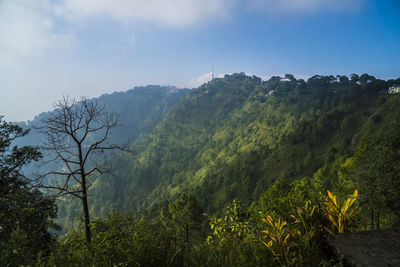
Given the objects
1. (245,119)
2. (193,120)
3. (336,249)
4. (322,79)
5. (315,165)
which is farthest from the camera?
(193,120)

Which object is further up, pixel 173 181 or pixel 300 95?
pixel 300 95

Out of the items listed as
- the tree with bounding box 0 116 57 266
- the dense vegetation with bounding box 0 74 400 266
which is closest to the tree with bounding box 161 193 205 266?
the dense vegetation with bounding box 0 74 400 266

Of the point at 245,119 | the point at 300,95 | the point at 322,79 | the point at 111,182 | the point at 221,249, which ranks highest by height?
the point at 322,79

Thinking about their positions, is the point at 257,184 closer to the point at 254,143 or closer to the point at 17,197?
the point at 254,143

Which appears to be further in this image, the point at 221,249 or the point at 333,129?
the point at 333,129

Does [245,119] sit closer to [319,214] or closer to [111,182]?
[111,182]

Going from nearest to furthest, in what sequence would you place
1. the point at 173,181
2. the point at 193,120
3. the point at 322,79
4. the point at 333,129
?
the point at 333,129 → the point at 173,181 → the point at 322,79 → the point at 193,120

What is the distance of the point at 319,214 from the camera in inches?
124

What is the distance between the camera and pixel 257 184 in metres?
69.8

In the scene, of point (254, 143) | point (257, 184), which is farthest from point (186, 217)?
point (254, 143)

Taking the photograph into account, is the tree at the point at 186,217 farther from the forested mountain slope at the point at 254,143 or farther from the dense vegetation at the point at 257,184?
the forested mountain slope at the point at 254,143

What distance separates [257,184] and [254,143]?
5298 centimetres

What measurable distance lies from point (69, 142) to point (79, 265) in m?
7.01

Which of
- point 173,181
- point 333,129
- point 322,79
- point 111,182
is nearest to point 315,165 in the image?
point 333,129
